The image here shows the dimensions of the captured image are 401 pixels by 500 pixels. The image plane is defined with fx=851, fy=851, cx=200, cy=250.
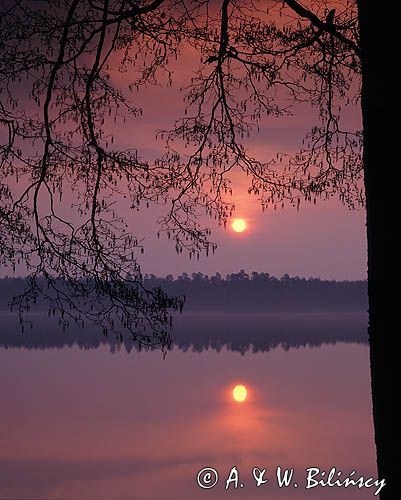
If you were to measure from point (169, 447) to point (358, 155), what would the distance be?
2184 cm

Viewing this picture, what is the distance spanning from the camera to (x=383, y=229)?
4.85 meters

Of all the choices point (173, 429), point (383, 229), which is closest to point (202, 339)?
point (173, 429)

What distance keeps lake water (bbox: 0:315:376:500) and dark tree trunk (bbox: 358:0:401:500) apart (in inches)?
691

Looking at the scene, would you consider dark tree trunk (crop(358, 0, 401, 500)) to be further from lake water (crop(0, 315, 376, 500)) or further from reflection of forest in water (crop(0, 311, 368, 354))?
reflection of forest in water (crop(0, 311, 368, 354))

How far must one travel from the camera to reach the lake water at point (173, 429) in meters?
23.2

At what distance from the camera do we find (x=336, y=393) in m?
39.4

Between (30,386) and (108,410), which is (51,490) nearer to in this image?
(108,410)

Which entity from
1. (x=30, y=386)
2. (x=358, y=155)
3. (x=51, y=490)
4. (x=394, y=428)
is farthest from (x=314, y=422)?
(x=394, y=428)

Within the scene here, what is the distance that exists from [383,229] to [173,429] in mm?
27364

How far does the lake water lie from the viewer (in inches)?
915

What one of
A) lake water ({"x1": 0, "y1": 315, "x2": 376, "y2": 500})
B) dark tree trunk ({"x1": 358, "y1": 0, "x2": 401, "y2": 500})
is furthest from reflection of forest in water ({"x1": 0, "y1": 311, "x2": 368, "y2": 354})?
dark tree trunk ({"x1": 358, "y1": 0, "x2": 401, "y2": 500})

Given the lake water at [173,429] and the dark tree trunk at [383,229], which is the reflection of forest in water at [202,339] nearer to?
the lake water at [173,429]

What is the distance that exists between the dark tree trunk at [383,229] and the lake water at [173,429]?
57.6 ft

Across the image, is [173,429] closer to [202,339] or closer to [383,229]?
[383,229]
